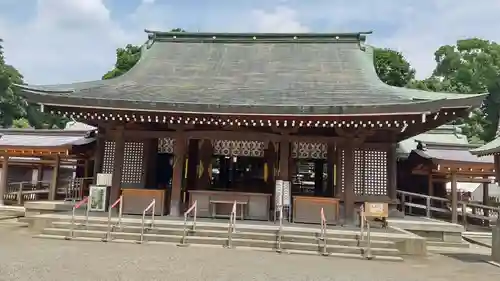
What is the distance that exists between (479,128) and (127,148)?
3314 centimetres

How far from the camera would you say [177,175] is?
11.5 m

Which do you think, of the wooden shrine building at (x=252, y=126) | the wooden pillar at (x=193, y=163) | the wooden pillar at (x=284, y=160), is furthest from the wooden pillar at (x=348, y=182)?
the wooden pillar at (x=193, y=163)

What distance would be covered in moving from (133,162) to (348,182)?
6.22 m

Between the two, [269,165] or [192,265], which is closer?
[192,265]

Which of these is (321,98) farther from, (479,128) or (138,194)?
(479,128)

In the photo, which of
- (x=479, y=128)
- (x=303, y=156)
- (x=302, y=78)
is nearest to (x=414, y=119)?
(x=303, y=156)

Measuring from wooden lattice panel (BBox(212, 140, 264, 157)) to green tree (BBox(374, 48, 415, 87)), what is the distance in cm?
2337

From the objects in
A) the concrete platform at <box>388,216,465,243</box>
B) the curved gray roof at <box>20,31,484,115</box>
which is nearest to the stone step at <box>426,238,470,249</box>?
the concrete platform at <box>388,216,465,243</box>

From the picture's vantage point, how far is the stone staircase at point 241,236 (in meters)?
8.96

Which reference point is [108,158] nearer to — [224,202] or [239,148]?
[224,202]

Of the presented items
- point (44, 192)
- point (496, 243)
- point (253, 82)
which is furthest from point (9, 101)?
point (496, 243)

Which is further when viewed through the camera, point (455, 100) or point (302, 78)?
point (302, 78)

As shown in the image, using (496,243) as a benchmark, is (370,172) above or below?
above

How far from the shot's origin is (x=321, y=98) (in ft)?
36.5
